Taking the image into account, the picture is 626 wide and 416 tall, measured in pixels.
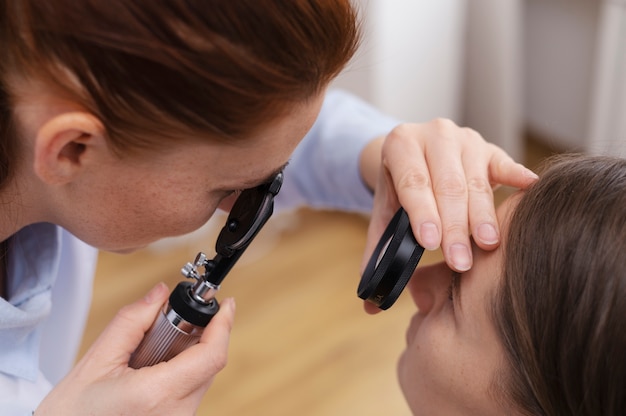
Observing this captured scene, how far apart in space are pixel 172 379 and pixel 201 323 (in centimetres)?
7

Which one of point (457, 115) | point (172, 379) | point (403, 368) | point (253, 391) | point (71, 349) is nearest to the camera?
point (172, 379)

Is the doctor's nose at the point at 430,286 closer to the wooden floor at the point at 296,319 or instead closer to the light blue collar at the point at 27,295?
the light blue collar at the point at 27,295

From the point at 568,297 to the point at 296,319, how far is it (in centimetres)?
138

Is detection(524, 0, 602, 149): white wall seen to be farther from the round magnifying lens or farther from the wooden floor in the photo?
the round magnifying lens

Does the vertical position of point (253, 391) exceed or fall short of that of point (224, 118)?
it falls short

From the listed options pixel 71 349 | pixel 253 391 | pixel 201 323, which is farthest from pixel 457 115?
pixel 201 323

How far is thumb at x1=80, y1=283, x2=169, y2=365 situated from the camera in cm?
81

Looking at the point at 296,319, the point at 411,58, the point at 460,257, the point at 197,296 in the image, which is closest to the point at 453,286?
the point at 460,257

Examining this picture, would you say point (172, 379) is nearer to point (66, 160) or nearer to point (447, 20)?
point (66, 160)

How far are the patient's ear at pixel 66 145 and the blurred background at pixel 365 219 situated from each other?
1113 millimetres

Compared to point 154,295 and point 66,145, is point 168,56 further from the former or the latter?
point 154,295

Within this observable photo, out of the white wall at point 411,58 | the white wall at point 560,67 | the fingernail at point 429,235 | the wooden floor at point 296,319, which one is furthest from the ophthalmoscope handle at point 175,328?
the white wall at point 560,67

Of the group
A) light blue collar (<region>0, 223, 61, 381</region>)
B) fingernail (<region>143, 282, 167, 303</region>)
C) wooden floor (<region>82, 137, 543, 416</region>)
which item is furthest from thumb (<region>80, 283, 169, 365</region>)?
wooden floor (<region>82, 137, 543, 416</region>)

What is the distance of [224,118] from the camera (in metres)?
0.68
